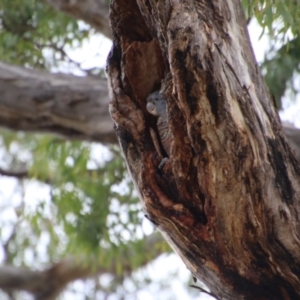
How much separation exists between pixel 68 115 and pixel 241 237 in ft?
5.18

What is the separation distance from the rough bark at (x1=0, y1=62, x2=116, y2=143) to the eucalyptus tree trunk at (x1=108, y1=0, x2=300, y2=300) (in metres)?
1.35

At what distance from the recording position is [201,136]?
130 cm

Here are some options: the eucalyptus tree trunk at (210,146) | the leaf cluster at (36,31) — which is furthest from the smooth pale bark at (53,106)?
the eucalyptus tree trunk at (210,146)

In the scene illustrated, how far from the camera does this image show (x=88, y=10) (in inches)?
117

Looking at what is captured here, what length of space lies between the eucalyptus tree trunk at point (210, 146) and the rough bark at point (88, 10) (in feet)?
4.90

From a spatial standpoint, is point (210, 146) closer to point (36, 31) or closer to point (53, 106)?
point (53, 106)

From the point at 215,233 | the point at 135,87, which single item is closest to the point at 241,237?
the point at 215,233

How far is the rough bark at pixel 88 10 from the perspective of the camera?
9.66 ft

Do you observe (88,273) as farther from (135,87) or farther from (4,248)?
(135,87)

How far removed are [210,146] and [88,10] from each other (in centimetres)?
181

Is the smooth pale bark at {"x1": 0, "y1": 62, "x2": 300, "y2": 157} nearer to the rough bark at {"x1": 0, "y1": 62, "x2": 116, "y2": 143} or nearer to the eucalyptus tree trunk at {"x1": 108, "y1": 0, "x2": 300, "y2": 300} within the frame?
the rough bark at {"x1": 0, "y1": 62, "x2": 116, "y2": 143}

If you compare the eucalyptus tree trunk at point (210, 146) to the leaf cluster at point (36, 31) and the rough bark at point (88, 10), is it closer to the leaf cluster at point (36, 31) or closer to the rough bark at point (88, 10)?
the rough bark at point (88, 10)

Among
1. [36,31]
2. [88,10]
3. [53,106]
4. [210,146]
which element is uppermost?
[36,31]

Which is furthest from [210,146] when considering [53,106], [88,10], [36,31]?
[36,31]
